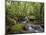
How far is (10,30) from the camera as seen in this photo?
5.24 ft

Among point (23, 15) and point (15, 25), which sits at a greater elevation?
point (23, 15)

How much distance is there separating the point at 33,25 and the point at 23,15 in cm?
28

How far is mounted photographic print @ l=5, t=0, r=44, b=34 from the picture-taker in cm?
160

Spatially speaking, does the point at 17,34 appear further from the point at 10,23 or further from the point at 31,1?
the point at 31,1

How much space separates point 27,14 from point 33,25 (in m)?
0.25

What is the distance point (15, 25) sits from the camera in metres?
1.61

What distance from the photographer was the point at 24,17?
1650 millimetres

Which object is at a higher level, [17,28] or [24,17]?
[24,17]

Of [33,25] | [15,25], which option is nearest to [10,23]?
[15,25]

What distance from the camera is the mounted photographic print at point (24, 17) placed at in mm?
1603

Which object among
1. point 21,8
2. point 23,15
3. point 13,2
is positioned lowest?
point 23,15
